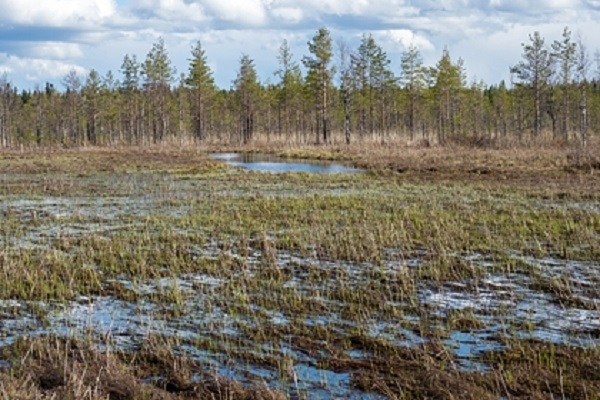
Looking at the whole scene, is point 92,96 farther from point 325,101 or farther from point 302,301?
point 302,301

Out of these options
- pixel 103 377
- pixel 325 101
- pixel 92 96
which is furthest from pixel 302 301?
pixel 92 96

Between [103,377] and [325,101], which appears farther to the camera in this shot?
[325,101]

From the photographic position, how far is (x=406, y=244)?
1391 cm

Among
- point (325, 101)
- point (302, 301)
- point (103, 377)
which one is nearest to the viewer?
point (103, 377)

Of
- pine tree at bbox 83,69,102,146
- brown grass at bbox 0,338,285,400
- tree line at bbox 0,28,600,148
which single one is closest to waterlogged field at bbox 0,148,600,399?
brown grass at bbox 0,338,285,400

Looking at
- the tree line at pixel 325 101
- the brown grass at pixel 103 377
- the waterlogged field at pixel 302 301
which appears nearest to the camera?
the brown grass at pixel 103 377

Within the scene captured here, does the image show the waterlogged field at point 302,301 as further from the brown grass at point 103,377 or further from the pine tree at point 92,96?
the pine tree at point 92,96

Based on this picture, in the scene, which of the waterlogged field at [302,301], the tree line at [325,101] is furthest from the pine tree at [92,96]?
the waterlogged field at [302,301]

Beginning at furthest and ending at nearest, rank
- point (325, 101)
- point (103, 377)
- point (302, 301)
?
point (325, 101), point (302, 301), point (103, 377)

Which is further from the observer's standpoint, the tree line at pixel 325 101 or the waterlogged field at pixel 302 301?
the tree line at pixel 325 101

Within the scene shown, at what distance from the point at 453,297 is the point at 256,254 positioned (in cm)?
468

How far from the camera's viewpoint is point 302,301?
384 inches

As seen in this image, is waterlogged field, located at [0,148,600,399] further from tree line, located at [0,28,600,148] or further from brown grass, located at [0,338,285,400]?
tree line, located at [0,28,600,148]

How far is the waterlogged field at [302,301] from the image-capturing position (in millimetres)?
6699
